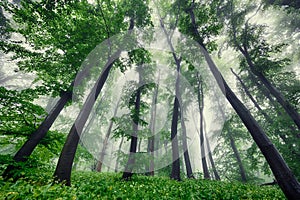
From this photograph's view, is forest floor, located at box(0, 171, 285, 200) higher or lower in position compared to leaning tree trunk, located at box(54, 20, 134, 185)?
lower

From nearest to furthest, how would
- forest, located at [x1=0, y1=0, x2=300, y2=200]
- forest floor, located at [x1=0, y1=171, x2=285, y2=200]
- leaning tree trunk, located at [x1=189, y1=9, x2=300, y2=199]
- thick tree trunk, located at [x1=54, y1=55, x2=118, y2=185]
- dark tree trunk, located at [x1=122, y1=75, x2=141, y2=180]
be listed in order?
forest floor, located at [x1=0, y1=171, x2=285, y2=200] < leaning tree trunk, located at [x1=189, y1=9, x2=300, y2=199] < forest, located at [x1=0, y1=0, x2=300, y2=200] < thick tree trunk, located at [x1=54, y1=55, x2=118, y2=185] < dark tree trunk, located at [x1=122, y1=75, x2=141, y2=180]

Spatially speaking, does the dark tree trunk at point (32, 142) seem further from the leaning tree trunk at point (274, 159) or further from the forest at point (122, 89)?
the leaning tree trunk at point (274, 159)

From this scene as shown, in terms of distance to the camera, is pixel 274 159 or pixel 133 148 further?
pixel 133 148

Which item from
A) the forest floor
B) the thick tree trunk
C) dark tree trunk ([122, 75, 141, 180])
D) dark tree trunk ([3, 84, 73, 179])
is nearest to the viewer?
the forest floor

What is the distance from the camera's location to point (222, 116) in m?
17.7

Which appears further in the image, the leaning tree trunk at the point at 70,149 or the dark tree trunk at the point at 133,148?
the dark tree trunk at the point at 133,148

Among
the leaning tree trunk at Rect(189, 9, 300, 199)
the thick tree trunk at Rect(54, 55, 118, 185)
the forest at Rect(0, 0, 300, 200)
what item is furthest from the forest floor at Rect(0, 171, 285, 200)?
the leaning tree trunk at Rect(189, 9, 300, 199)

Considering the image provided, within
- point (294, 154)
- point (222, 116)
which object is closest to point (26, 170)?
point (294, 154)

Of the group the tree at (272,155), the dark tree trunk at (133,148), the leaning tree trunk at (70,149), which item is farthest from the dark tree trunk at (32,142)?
the tree at (272,155)

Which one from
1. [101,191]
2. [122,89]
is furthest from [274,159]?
[122,89]

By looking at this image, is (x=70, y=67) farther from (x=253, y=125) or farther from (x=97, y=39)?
(x=253, y=125)

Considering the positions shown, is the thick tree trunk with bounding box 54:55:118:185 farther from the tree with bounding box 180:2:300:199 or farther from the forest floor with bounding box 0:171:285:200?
the tree with bounding box 180:2:300:199

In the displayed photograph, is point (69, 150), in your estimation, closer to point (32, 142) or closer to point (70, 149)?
point (70, 149)

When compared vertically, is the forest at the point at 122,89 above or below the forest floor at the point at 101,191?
above
